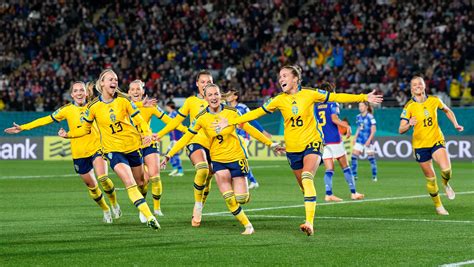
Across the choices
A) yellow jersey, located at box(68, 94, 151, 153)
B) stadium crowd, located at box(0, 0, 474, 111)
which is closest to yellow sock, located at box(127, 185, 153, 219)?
yellow jersey, located at box(68, 94, 151, 153)

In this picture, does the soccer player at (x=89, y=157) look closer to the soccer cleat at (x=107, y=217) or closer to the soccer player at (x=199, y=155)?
the soccer cleat at (x=107, y=217)

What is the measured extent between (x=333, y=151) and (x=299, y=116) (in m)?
6.90

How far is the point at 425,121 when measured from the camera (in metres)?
15.5

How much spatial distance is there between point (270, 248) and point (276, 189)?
11.3m

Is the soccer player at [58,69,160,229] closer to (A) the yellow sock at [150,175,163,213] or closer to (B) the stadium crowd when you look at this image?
(A) the yellow sock at [150,175,163,213]

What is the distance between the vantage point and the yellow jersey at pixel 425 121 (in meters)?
15.5

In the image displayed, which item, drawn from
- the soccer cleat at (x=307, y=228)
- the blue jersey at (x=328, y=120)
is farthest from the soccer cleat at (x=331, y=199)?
the soccer cleat at (x=307, y=228)

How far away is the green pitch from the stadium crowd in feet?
56.9

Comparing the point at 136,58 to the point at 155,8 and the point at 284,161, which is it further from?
the point at 284,161

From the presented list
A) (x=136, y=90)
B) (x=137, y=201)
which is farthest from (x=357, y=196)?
(x=137, y=201)

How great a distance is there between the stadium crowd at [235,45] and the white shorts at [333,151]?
16.9 metres

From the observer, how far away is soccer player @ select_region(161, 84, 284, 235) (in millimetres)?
12906

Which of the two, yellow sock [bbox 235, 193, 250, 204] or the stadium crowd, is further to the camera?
the stadium crowd

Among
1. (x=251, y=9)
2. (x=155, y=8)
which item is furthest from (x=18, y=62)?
(x=251, y=9)
